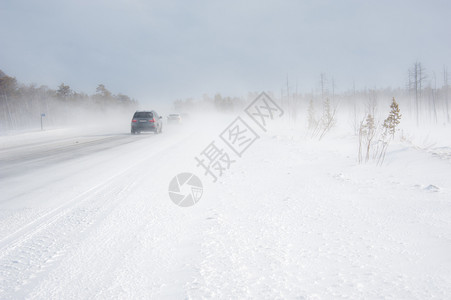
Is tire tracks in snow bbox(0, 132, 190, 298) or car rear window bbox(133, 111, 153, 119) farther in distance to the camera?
car rear window bbox(133, 111, 153, 119)

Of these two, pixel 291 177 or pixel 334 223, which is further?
pixel 291 177

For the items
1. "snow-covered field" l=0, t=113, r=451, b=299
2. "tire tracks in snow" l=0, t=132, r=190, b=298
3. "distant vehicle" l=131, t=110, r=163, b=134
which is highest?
"distant vehicle" l=131, t=110, r=163, b=134

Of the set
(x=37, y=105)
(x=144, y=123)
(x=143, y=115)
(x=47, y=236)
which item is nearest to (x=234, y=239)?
(x=47, y=236)

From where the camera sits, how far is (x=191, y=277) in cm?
253

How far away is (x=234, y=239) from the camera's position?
10.9 feet

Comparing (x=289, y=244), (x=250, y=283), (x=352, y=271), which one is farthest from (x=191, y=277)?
(x=352, y=271)

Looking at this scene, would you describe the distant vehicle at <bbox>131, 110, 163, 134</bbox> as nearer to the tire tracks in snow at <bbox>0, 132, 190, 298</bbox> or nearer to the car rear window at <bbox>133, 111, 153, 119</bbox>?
the car rear window at <bbox>133, 111, 153, 119</bbox>

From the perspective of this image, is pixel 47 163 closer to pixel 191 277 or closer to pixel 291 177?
pixel 291 177

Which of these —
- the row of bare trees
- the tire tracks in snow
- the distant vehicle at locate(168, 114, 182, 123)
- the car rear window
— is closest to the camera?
the tire tracks in snow

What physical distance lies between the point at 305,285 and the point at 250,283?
0.44 meters

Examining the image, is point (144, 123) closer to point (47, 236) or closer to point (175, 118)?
point (175, 118)

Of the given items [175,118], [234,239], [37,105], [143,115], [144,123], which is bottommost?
[234,239]

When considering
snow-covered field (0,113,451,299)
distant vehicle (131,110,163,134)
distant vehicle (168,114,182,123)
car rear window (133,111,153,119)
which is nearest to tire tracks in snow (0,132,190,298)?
snow-covered field (0,113,451,299)

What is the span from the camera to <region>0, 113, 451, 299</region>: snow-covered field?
2.37 meters
